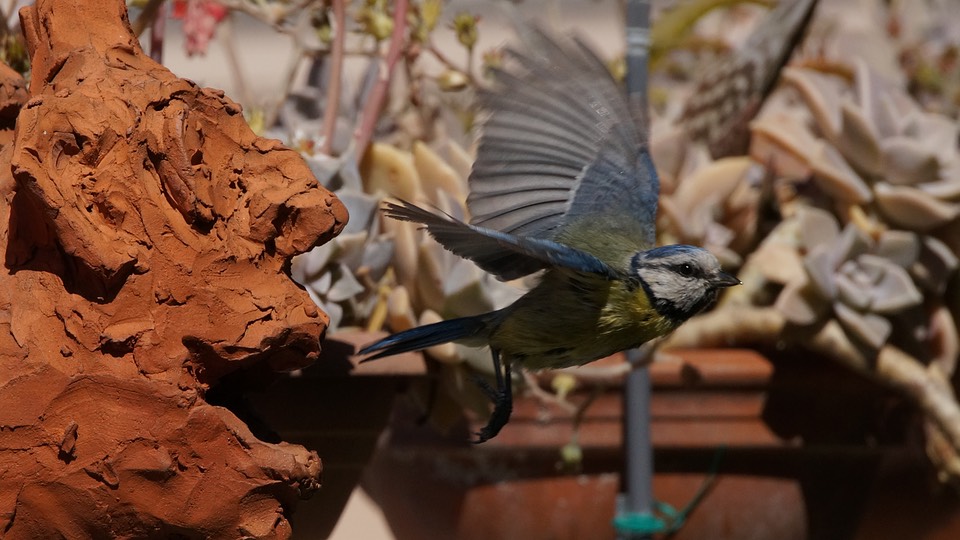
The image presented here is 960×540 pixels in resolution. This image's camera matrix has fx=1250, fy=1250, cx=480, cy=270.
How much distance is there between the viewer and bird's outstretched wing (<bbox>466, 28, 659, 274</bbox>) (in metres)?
1.32

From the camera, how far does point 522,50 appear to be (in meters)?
1.31

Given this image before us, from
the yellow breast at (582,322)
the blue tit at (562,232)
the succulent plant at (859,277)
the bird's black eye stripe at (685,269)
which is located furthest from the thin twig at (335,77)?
the succulent plant at (859,277)

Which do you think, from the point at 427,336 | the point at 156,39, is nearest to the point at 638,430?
the point at 427,336

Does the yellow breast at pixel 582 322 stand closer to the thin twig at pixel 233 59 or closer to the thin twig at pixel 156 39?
the thin twig at pixel 156 39

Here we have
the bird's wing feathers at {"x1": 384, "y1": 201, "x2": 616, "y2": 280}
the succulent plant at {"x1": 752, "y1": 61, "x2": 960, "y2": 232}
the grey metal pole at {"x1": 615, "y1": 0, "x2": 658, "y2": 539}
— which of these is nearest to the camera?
the bird's wing feathers at {"x1": 384, "y1": 201, "x2": 616, "y2": 280}

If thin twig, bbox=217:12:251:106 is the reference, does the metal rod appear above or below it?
below

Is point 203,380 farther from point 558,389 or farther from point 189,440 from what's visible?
point 558,389

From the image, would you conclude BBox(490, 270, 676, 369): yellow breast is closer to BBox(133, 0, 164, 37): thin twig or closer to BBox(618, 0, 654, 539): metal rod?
BBox(618, 0, 654, 539): metal rod

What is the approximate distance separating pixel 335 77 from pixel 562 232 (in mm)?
303

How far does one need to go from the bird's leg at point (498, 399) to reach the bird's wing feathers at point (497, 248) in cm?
15

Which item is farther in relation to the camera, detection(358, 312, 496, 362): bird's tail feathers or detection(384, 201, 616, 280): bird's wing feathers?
detection(358, 312, 496, 362): bird's tail feathers

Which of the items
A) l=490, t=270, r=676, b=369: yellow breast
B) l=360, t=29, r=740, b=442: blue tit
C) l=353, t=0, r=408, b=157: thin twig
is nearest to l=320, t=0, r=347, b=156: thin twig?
l=353, t=0, r=408, b=157: thin twig

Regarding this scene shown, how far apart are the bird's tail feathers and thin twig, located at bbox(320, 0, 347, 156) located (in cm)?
24

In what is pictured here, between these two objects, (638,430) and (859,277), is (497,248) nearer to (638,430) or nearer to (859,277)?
(638,430)
